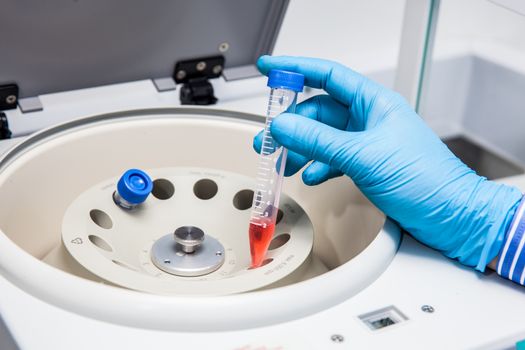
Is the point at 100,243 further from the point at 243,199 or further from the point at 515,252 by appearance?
the point at 515,252

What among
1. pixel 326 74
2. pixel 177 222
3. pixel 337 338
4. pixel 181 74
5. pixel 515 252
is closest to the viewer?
pixel 337 338

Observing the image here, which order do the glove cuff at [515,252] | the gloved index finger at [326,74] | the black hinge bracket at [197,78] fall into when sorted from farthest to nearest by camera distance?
the black hinge bracket at [197,78], the gloved index finger at [326,74], the glove cuff at [515,252]

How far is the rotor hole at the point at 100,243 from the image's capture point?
3.66ft

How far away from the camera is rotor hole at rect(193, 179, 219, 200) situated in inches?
51.9

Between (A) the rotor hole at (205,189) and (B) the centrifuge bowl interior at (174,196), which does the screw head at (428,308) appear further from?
(A) the rotor hole at (205,189)

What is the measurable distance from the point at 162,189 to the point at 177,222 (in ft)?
0.27

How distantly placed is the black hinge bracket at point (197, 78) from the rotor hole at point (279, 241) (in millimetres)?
392

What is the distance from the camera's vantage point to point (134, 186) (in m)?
1.16

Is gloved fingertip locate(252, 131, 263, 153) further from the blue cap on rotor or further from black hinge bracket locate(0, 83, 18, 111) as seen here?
black hinge bracket locate(0, 83, 18, 111)

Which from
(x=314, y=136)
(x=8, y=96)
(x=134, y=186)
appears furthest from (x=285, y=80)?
(x=8, y=96)

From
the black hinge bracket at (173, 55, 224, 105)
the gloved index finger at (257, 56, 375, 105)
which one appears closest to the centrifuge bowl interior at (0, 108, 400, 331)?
the black hinge bracket at (173, 55, 224, 105)

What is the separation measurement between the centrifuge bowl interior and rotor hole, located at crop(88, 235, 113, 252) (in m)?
0.05

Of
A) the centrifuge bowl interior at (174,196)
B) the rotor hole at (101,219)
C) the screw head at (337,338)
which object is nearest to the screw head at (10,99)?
the centrifuge bowl interior at (174,196)

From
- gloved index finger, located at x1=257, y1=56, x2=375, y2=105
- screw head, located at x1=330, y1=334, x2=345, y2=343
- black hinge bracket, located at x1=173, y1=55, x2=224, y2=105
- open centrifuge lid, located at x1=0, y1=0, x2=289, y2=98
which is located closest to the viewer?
screw head, located at x1=330, y1=334, x2=345, y2=343
